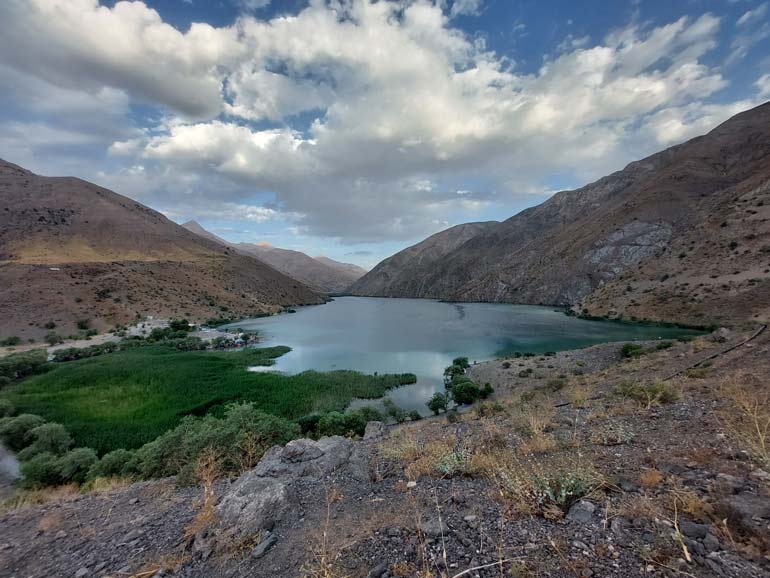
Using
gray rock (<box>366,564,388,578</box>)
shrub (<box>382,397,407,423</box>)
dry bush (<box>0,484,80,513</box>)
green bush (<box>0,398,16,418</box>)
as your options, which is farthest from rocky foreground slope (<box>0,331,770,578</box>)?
green bush (<box>0,398,16,418</box>)

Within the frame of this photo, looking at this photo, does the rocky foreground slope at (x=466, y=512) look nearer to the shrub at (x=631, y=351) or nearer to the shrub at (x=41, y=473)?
the shrub at (x=41, y=473)

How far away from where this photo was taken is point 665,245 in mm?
68062

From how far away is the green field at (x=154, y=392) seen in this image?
20.0 metres

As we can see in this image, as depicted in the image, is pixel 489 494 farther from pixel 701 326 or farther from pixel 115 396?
pixel 701 326

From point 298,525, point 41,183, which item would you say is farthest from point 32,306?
point 41,183

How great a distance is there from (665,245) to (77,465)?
9318 cm

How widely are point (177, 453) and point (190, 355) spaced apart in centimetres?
3256

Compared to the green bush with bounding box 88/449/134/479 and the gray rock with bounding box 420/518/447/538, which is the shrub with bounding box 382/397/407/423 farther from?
the gray rock with bounding box 420/518/447/538

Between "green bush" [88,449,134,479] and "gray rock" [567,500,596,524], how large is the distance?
47.0 feet

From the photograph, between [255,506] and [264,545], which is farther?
[255,506]

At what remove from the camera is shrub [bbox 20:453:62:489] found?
11938 mm

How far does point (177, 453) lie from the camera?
10.6 metres

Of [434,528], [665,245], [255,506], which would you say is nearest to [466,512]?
[434,528]

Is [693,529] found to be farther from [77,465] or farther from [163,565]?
→ [77,465]
